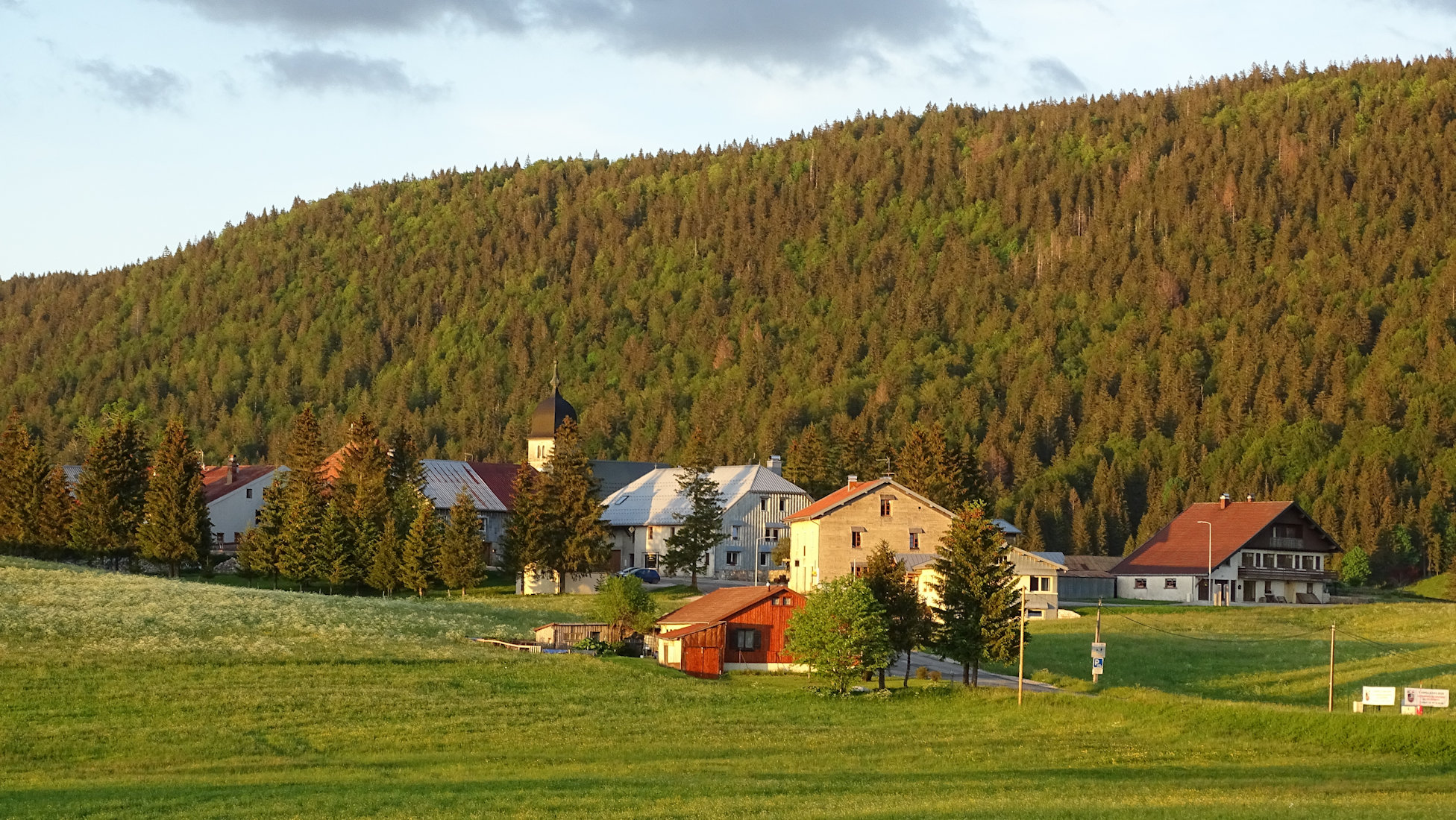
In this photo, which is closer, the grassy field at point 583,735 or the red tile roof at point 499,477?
the grassy field at point 583,735

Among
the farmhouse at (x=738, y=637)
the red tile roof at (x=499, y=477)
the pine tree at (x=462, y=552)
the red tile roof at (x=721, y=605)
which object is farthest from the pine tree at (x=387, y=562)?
the red tile roof at (x=499, y=477)

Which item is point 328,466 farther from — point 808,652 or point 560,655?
point 808,652

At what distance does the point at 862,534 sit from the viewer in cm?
8975

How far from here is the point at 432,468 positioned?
129875 millimetres

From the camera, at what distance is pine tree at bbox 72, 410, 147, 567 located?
9531 centimetres

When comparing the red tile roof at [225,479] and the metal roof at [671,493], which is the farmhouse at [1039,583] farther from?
the red tile roof at [225,479]

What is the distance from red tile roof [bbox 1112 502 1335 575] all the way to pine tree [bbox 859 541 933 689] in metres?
51.5

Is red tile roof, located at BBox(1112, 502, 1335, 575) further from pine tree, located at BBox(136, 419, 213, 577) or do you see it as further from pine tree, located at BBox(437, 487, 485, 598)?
pine tree, located at BBox(136, 419, 213, 577)

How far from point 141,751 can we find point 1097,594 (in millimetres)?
85675

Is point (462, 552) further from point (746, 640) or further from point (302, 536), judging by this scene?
point (746, 640)

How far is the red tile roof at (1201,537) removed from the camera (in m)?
110

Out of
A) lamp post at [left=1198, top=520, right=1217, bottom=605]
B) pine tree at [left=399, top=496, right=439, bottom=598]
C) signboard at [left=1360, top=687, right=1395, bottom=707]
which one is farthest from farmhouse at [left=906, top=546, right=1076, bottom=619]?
signboard at [left=1360, top=687, right=1395, bottom=707]

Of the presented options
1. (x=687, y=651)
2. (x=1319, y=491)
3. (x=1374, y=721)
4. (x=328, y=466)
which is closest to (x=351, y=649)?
(x=687, y=651)

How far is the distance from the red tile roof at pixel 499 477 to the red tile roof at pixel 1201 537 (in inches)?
1829
